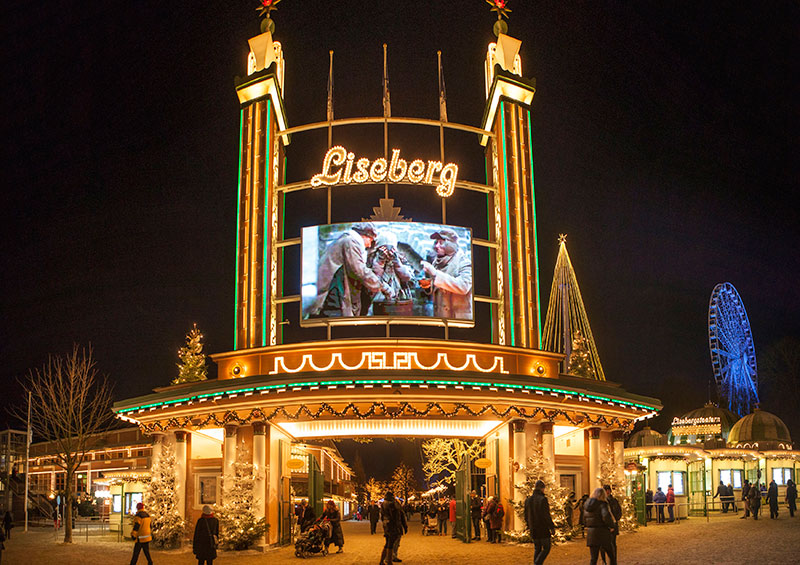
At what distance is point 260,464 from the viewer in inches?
977

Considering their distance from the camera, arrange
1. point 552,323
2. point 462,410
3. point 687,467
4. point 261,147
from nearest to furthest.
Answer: point 462,410 < point 261,147 < point 687,467 < point 552,323

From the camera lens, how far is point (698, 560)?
18.1 m

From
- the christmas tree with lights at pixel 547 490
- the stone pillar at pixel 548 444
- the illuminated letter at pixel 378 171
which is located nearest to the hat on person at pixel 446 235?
the illuminated letter at pixel 378 171

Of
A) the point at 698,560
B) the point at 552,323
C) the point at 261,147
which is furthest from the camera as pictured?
the point at 552,323

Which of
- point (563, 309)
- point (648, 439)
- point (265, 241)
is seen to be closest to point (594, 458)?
point (265, 241)

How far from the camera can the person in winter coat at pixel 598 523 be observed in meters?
14.9

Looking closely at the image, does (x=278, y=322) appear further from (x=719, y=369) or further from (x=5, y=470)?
(x=719, y=369)

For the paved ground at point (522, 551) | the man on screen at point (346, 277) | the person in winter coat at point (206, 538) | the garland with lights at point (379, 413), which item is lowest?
the paved ground at point (522, 551)

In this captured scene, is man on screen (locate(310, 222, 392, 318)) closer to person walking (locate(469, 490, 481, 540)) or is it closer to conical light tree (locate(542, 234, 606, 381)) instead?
person walking (locate(469, 490, 481, 540))

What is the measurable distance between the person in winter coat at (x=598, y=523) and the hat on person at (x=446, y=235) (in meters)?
14.6

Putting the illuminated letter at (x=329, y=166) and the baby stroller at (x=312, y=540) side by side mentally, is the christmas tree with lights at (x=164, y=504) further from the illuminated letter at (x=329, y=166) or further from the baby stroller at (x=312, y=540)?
the illuminated letter at (x=329, y=166)

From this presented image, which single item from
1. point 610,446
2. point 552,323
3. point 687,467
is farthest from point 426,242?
point 552,323

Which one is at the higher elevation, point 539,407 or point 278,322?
point 278,322

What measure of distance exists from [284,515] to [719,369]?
48.7m
